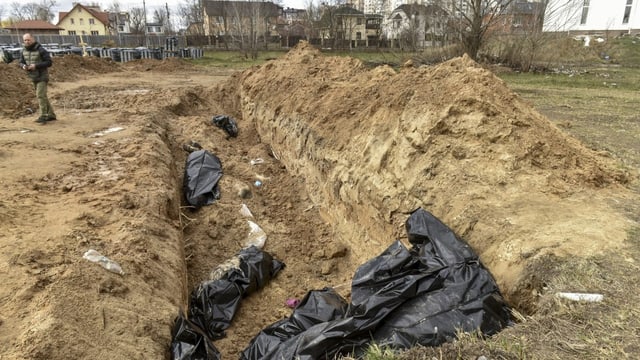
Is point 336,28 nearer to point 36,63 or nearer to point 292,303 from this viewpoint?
point 36,63

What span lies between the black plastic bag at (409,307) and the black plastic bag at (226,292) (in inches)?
42.3

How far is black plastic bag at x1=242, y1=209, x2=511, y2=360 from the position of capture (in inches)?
113

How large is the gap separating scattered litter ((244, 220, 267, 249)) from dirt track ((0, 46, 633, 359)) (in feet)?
0.41

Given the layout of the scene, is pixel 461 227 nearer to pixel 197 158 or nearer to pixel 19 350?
pixel 19 350

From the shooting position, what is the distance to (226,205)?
684 cm

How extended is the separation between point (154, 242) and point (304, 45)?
31.6 ft

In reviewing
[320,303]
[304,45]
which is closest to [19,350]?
[320,303]

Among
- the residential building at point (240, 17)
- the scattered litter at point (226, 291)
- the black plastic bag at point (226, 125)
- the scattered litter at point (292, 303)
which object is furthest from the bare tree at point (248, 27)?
the scattered litter at point (292, 303)

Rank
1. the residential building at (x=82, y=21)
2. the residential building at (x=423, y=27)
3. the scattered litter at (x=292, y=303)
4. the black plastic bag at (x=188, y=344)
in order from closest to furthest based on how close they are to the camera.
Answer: the black plastic bag at (x=188, y=344), the scattered litter at (x=292, y=303), the residential building at (x=423, y=27), the residential building at (x=82, y=21)

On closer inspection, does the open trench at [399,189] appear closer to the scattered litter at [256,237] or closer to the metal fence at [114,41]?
the scattered litter at [256,237]

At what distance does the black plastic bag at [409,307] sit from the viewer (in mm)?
2883

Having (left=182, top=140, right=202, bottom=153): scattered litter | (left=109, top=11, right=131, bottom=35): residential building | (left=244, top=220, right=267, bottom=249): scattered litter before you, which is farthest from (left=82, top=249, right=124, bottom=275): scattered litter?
(left=109, top=11, right=131, bottom=35): residential building

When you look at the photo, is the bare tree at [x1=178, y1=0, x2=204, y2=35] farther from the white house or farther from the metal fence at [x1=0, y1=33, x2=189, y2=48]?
the white house

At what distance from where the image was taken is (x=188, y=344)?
355 centimetres
